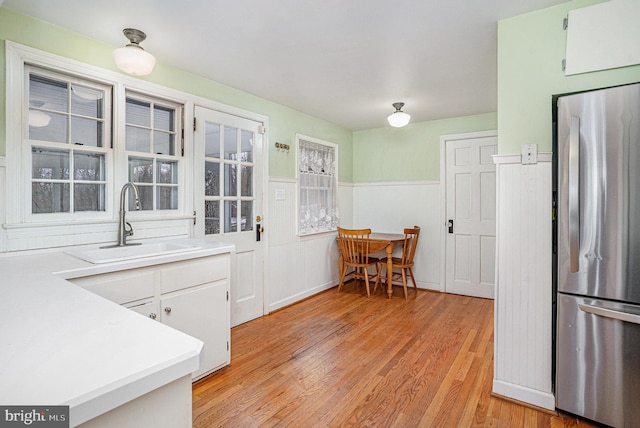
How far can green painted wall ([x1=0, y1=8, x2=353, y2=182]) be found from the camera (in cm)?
193

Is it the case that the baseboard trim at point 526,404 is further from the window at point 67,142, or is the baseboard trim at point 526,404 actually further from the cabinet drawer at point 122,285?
the window at point 67,142

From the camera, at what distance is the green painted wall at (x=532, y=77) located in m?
1.85

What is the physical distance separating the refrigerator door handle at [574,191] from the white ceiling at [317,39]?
77 cm

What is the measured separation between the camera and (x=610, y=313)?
64.5 inches

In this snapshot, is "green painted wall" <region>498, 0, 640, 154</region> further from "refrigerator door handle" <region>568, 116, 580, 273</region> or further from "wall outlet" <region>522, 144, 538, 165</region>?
Answer: "refrigerator door handle" <region>568, 116, 580, 273</region>

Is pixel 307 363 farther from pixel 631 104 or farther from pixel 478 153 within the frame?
pixel 478 153

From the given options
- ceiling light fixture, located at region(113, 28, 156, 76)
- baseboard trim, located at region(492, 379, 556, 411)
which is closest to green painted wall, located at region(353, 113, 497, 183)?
baseboard trim, located at region(492, 379, 556, 411)

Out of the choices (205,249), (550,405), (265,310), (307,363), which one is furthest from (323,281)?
(550,405)

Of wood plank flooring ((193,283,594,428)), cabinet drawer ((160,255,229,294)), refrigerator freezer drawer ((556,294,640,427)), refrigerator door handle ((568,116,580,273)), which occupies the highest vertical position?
refrigerator door handle ((568,116,580,273))

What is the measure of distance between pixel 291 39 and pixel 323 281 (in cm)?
309

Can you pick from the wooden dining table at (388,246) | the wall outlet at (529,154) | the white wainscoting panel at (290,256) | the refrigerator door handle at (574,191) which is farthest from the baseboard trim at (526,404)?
the white wainscoting panel at (290,256)

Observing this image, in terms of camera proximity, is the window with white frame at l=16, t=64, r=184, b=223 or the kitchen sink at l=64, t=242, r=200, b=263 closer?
the kitchen sink at l=64, t=242, r=200, b=263

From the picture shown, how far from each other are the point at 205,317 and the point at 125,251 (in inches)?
27.6

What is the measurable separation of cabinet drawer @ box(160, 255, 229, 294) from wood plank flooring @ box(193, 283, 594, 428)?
0.68 meters
